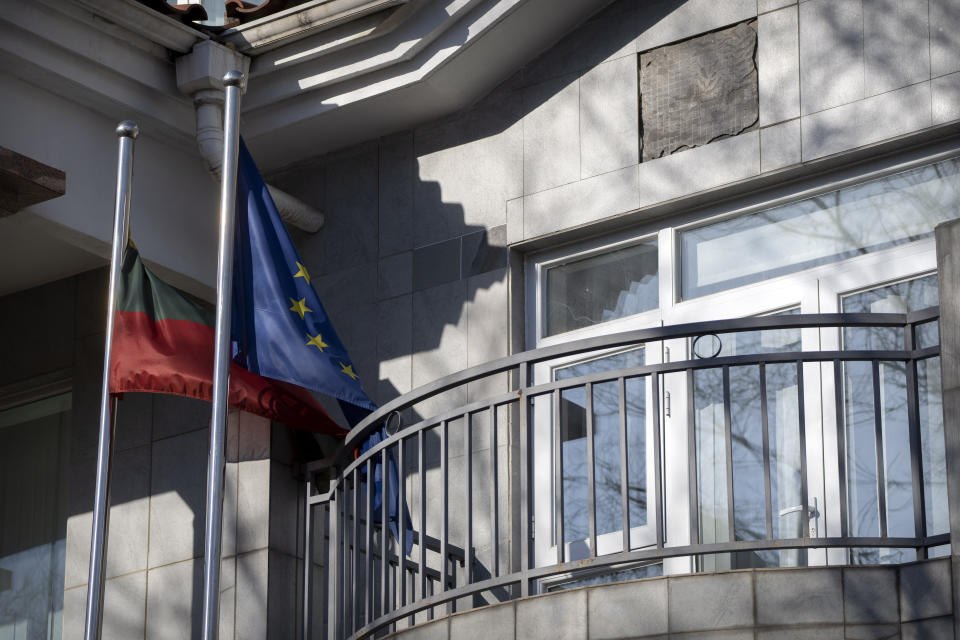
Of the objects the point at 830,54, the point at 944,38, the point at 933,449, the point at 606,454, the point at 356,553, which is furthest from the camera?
the point at 606,454

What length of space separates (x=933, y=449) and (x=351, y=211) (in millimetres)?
3562

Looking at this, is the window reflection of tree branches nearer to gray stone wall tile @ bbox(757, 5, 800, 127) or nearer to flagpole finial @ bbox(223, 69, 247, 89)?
gray stone wall tile @ bbox(757, 5, 800, 127)

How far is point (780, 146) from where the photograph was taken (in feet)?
25.8

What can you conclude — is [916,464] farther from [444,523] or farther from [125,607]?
[125,607]

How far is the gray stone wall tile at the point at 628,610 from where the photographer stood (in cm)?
611

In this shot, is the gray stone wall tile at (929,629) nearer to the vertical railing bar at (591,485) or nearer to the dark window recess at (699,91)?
the vertical railing bar at (591,485)

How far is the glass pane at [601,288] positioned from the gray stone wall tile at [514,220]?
25 centimetres

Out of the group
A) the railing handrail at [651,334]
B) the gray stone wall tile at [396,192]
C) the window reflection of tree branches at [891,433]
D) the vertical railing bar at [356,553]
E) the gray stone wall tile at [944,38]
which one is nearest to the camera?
the railing handrail at [651,334]

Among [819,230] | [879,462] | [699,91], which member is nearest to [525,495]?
[879,462]

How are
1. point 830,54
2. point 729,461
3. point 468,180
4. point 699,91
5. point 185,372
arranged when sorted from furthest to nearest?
point 468,180 → point 699,91 → point 830,54 → point 185,372 → point 729,461

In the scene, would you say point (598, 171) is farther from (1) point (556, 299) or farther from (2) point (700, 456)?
(2) point (700, 456)

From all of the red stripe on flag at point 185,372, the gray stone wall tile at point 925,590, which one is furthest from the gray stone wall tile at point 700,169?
the gray stone wall tile at point 925,590

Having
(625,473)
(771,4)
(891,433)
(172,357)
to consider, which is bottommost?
(625,473)

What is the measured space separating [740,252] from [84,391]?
12.0 feet
